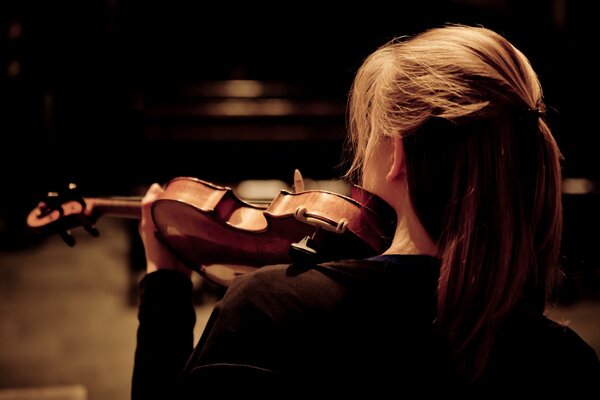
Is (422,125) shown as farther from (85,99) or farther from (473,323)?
(85,99)

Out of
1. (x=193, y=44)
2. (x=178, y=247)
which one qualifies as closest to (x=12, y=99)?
(x=193, y=44)

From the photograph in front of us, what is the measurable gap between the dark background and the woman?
3.18 metres

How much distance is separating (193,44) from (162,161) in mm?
1049

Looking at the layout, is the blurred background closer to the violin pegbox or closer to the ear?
the violin pegbox

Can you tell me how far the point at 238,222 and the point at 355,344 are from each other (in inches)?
23.2

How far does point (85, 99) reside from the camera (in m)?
4.19

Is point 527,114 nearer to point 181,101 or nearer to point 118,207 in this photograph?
point 118,207

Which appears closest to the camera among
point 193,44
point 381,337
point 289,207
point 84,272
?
point 381,337

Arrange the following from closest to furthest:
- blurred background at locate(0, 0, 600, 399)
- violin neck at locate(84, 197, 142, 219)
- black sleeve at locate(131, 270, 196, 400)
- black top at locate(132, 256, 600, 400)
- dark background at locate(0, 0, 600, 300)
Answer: black top at locate(132, 256, 600, 400) < black sleeve at locate(131, 270, 196, 400) < violin neck at locate(84, 197, 142, 219) < blurred background at locate(0, 0, 600, 399) < dark background at locate(0, 0, 600, 300)

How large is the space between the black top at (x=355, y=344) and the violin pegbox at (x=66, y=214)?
84 centimetres

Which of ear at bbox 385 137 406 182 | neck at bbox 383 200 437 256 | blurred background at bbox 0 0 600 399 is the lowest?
blurred background at bbox 0 0 600 399

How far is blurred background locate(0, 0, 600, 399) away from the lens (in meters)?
3.56

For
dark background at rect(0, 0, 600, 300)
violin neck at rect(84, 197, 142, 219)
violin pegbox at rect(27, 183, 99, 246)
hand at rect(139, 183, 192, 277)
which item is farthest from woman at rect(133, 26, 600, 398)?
dark background at rect(0, 0, 600, 300)

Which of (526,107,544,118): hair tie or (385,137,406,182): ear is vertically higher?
(526,107,544,118): hair tie
